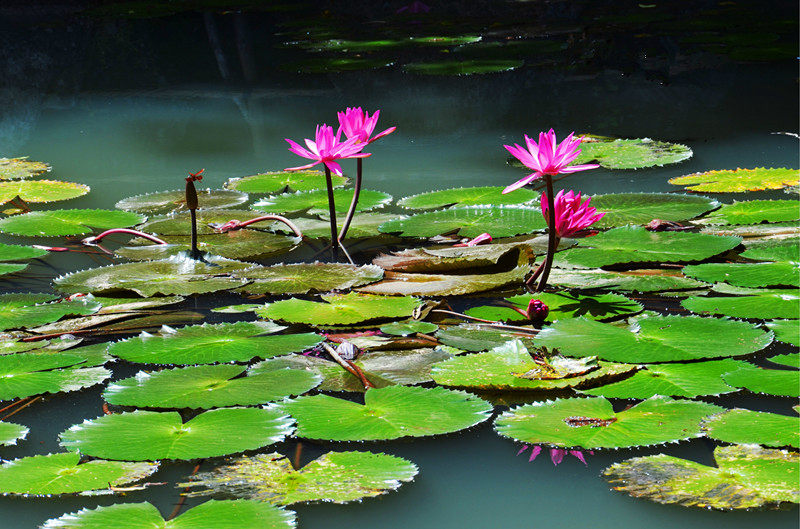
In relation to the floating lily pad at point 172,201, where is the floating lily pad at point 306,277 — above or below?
below

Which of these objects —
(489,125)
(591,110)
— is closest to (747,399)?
(489,125)

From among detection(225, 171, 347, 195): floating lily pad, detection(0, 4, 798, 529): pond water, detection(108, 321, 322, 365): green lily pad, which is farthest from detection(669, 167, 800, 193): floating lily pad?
detection(108, 321, 322, 365): green lily pad

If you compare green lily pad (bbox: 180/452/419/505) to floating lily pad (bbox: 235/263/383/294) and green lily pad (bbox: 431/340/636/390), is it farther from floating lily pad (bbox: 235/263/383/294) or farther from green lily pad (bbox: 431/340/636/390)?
floating lily pad (bbox: 235/263/383/294)

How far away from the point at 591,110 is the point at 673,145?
893 mm

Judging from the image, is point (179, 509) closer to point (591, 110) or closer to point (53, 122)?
point (591, 110)

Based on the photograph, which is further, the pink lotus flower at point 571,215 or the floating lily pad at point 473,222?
the floating lily pad at point 473,222

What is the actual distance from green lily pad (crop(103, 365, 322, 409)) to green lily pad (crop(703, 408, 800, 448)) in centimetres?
52

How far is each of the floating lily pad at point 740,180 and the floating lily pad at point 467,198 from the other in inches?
17.1

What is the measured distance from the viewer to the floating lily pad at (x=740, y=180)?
2.26 m

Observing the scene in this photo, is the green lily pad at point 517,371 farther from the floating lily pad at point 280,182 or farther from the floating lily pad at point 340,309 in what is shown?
the floating lily pad at point 280,182

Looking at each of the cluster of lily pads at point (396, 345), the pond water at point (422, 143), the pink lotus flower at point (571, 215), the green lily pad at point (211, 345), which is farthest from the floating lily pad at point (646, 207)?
the green lily pad at point (211, 345)

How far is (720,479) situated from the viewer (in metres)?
0.95

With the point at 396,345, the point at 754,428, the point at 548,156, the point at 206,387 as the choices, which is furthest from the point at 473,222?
the point at 754,428

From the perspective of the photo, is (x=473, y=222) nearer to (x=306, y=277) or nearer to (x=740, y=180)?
(x=306, y=277)
